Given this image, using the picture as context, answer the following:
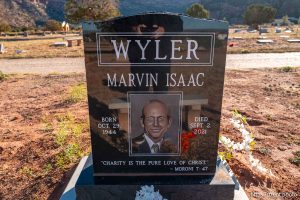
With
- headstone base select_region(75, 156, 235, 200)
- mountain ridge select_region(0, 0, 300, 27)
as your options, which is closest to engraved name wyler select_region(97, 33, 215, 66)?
headstone base select_region(75, 156, 235, 200)

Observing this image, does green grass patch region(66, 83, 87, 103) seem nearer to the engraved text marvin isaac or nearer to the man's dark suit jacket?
the man's dark suit jacket

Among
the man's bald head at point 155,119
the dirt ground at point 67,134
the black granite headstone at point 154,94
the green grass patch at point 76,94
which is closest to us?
the black granite headstone at point 154,94

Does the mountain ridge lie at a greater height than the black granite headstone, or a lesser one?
greater

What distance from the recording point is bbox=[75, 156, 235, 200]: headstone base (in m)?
2.87

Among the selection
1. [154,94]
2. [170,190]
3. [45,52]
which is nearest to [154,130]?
[154,94]

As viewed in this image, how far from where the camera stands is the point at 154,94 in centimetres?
276

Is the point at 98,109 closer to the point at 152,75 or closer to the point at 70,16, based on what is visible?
the point at 152,75

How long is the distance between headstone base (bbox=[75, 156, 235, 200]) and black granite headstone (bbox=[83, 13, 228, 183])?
0.28ft

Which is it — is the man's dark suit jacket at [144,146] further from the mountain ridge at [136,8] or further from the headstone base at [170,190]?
the mountain ridge at [136,8]

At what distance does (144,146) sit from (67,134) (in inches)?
83.4

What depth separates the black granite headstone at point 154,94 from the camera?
2.60 m

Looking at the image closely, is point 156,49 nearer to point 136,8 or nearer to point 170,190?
point 170,190

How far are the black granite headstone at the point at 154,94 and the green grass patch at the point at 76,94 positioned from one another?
394 centimetres

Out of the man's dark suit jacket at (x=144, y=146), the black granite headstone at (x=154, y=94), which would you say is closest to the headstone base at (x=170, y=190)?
the black granite headstone at (x=154, y=94)
